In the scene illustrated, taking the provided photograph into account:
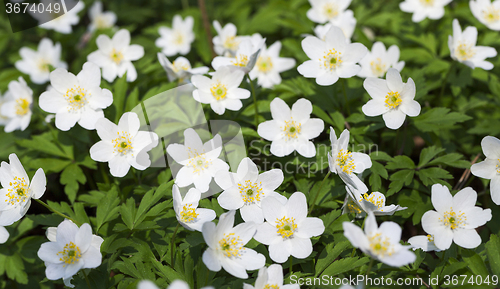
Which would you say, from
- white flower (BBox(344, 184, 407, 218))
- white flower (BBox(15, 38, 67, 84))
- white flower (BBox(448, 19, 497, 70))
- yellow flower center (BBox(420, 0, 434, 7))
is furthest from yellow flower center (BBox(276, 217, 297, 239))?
white flower (BBox(15, 38, 67, 84))

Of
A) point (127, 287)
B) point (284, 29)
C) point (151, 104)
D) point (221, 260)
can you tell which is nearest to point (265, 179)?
point (221, 260)

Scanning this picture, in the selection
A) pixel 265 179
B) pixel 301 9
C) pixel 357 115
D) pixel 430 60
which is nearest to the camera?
pixel 265 179

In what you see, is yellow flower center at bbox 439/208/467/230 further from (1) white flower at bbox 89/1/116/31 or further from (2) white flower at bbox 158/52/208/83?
(1) white flower at bbox 89/1/116/31

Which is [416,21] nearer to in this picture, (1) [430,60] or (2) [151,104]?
(1) [430,60]

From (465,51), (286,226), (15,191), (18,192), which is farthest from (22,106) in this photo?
(465,51)

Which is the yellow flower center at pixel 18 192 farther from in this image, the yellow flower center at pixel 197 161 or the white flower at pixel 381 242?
the white flower at pixel 381 242

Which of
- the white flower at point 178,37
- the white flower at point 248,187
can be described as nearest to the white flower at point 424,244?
the white flower at point 248,187
